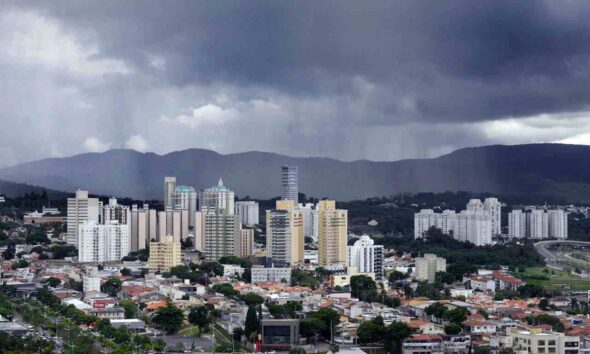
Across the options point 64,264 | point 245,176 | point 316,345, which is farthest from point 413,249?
point 245,176

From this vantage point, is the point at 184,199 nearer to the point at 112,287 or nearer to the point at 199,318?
the point at 112,287

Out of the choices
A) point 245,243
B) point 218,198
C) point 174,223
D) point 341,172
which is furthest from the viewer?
point 341,172

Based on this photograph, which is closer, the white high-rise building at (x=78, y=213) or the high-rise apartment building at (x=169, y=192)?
the white high-rise building at (x=78, y=213)

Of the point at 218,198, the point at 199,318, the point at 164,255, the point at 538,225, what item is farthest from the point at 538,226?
the point at 199,318

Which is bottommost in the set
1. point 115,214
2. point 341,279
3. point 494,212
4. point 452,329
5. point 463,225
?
point 452,329

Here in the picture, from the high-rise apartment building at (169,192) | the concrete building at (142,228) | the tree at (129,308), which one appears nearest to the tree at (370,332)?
the tree at (129,308)

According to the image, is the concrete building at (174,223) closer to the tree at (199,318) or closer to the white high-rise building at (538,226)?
the tree at (199,318)
